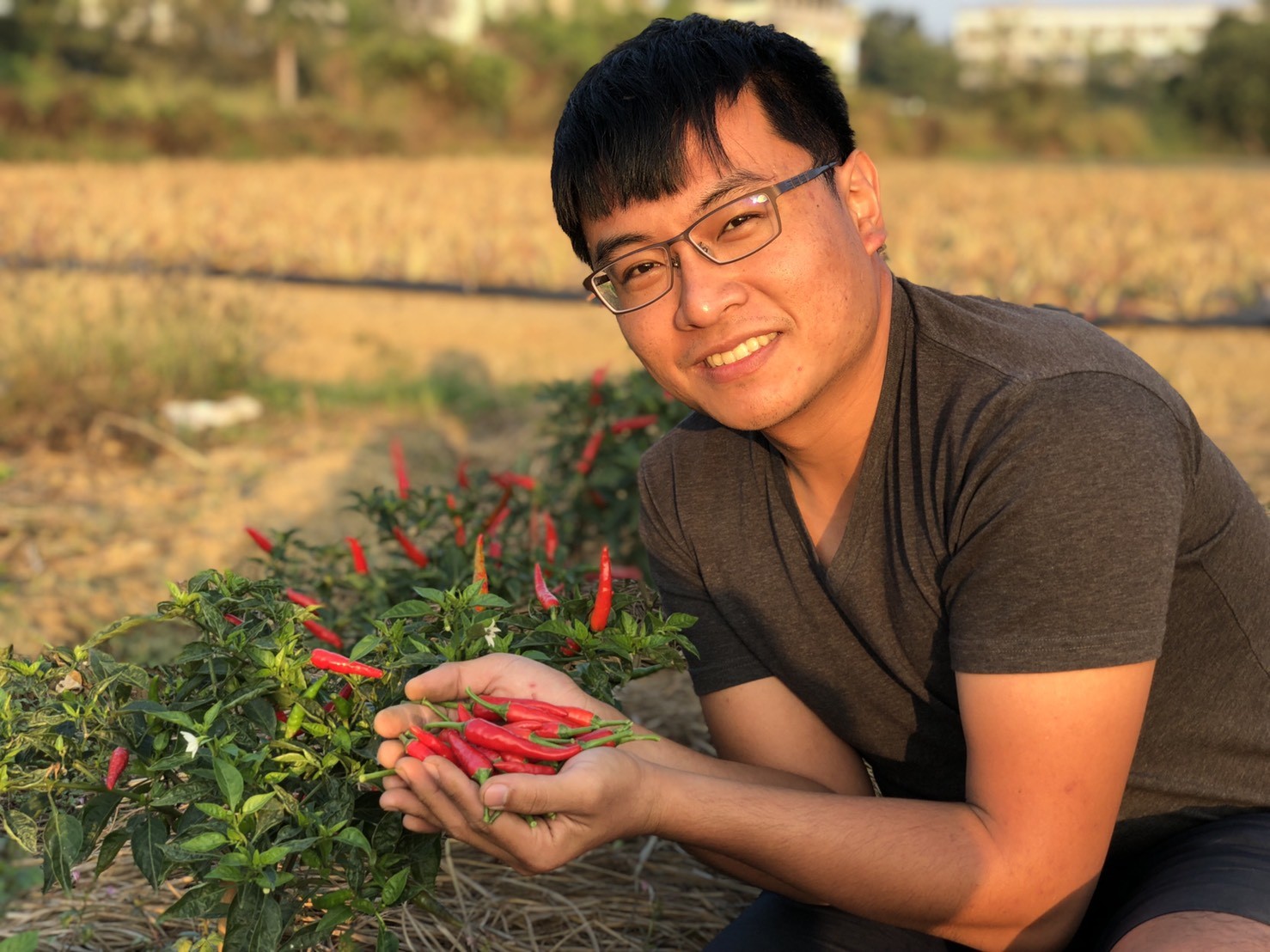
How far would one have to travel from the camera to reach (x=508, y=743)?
153cm

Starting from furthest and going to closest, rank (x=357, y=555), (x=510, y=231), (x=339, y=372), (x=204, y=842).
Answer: (x=510, y=231) → (x=339, y=372) → (x=357, y=555) → (x=204, y=842)

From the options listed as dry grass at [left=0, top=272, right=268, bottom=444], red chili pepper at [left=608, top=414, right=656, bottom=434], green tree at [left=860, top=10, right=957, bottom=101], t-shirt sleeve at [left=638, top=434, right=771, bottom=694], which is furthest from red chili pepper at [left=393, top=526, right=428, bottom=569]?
green tree at [left=860, top=10, right=957, bottom=101]

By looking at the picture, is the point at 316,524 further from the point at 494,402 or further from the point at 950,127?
the point at 950,127

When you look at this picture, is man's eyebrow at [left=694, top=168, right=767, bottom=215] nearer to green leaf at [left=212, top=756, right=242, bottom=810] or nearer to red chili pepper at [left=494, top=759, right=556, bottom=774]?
red chili pepper at [left=494, top=759, right=556, bottom=774]

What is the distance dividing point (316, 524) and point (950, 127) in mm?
38917

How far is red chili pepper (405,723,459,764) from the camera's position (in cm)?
156

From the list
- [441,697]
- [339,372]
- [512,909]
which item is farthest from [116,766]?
[339,372]

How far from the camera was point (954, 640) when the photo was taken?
170 cm

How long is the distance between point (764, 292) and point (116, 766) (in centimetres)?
109

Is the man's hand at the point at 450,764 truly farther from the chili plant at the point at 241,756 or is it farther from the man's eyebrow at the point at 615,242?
the man's eyebrow at the point at 615,242

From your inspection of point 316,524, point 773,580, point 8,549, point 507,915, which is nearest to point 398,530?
point 507,915

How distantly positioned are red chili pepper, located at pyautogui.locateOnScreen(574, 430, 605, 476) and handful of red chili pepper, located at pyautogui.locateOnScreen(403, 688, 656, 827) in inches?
74.8

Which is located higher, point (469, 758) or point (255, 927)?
point (469, 758)

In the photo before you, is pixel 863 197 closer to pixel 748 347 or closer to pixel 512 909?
pixel 748 347
